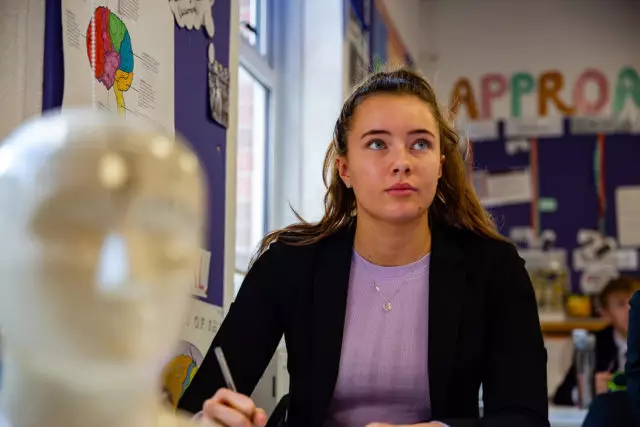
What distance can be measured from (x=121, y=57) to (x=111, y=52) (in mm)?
36

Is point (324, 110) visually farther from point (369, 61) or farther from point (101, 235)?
point (101, 235)

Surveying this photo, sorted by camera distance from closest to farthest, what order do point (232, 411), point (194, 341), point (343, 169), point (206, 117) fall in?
point (232, 411), point (343, 169), point (194, 341), point (206, 117)

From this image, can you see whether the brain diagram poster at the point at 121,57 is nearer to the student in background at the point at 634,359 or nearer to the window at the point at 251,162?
the student in background at the point at 634,359

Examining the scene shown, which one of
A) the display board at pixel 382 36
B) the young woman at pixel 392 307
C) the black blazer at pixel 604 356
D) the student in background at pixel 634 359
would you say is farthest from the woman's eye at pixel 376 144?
the black blazer at pixel 604 356

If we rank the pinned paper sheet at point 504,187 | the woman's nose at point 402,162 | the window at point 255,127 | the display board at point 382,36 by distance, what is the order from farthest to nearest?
the pinned paper sheet at point 504,187
the display board at point 382,36
the window at point 255,127
the woman's nose at point 402,162

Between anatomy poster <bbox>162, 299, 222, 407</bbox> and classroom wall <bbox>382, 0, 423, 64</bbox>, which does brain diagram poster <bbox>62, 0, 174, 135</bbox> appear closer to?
anatomy poster <bbox>162, 299, 222, 407</bbox>

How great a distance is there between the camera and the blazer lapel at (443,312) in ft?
3.79

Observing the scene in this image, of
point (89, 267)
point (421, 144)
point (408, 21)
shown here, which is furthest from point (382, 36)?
A: point (89, 267)

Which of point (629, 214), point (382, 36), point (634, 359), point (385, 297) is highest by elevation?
point (382, 36)

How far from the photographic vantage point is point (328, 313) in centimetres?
122

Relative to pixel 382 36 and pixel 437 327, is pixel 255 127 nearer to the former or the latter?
pixel 382 36

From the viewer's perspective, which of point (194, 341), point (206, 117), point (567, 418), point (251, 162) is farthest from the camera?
point (251, 162)

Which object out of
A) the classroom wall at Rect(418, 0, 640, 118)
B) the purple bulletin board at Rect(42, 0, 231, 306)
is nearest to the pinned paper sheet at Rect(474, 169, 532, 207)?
the classroom wall at Rect(418, 0, 640, 118)

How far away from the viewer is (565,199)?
4.52 m
